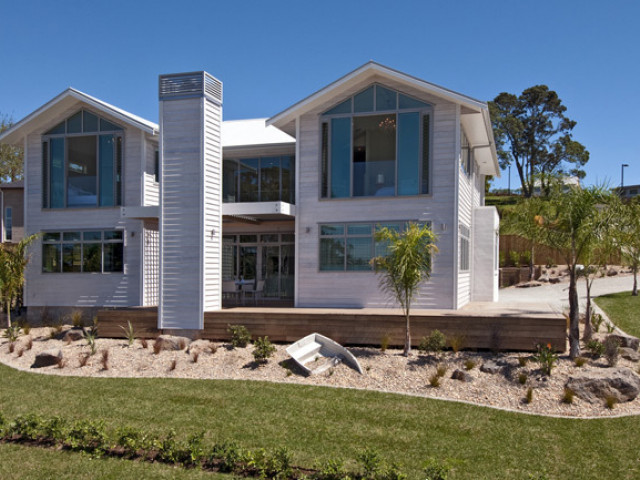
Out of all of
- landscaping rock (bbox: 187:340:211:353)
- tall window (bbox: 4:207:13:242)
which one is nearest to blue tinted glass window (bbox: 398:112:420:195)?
landscaping rock (bbox: 187:340:211:353)

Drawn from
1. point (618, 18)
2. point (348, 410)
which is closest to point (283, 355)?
point (348, 410)

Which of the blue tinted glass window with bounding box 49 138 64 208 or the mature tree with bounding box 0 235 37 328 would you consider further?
the blue tinted glass window with bounding box 49 138 64 208

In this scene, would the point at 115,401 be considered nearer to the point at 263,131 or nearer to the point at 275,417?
the point at 275,417

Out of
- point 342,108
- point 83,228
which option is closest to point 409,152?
point 342,108

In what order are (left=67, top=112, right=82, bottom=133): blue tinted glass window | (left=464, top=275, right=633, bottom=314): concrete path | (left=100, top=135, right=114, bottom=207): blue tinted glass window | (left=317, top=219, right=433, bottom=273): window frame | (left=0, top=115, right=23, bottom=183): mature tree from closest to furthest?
(left=317, top=219, right=433, bottom=273): window frame → (left=100, top=135, right=114, bottom=207): blue tinted glass window → (left=67, top=112, right=82, bottom=133): blue tinted glass window → (left=464, top=275, right=633, bottom=314): concrete path → (left=0, top=115, right=23, bottom=183): mature tree

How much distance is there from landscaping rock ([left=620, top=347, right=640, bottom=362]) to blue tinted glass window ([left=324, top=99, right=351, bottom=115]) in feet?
27.2

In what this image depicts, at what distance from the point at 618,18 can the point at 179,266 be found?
1213 cm

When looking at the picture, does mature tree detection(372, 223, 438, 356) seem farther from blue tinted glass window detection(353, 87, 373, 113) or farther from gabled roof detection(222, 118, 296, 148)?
gabled roof detection(222, 118, 296, 148)

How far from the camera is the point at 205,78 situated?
13672 mm

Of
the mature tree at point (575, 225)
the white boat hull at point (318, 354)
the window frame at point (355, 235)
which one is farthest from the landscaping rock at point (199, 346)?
the mature tree at point (575, 225)

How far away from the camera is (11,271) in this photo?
15.9 m

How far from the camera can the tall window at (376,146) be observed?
1405 cm

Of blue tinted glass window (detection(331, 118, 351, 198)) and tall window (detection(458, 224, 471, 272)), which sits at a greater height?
blue tinted glass window (detection(331, 118, 351, 198))

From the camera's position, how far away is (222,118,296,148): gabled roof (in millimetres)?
17688
